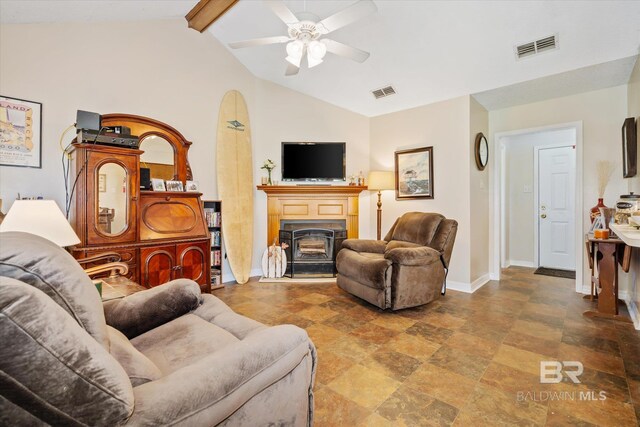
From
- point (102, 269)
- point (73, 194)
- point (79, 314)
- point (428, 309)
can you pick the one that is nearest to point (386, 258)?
point (428, 309)

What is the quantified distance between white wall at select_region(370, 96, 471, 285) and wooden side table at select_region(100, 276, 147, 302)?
3.52 metres

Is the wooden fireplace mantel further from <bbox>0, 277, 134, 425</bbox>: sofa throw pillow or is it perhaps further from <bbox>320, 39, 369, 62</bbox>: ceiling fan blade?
<bbox>0, 277, 134, 425</bbox>: sofa throw pillow

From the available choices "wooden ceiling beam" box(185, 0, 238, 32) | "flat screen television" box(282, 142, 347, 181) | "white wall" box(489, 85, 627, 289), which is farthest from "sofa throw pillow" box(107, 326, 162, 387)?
"white wall" box(489, 85, 627, 289)

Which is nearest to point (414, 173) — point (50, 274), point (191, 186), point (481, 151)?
point (481, 151)

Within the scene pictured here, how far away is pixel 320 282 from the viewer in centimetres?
406

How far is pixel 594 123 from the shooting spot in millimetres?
3410

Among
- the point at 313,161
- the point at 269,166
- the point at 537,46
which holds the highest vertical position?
the point at 537,46

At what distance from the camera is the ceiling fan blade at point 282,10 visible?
2012mm

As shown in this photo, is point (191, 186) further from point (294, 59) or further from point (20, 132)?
point (294, 59)

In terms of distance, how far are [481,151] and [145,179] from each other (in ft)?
13.6

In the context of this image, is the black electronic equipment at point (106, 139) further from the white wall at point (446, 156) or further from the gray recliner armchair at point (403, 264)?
the white wall at point (446, 156)

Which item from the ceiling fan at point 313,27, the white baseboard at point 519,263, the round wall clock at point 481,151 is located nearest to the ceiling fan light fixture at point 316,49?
the ceiling fan at point 313,27

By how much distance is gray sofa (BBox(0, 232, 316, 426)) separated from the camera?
0.54 meters

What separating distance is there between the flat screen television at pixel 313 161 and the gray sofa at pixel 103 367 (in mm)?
3371
